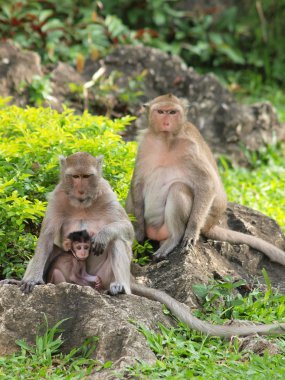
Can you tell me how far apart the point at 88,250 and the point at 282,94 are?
10174 millimetres

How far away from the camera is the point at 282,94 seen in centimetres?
1598

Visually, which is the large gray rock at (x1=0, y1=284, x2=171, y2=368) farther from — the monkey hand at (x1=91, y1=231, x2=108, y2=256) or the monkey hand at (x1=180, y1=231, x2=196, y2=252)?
the monkey hand at (x1=180, y1=231, x2=196, y2=252)

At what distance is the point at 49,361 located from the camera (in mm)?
5793

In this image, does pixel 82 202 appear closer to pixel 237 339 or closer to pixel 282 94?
pixel 237 339

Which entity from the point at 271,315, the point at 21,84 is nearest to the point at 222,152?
the point at 21,84

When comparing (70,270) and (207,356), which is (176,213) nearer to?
(70,270)

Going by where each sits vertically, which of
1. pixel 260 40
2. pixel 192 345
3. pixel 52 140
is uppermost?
pixel 260 40

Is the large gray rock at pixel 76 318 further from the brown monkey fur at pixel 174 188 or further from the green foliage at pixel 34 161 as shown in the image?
the brown monkey fur at pixel 174 188

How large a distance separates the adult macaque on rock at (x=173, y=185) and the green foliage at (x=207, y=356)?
1.29 meters

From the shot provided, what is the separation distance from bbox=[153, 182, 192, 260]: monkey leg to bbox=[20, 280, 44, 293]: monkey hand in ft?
6.31

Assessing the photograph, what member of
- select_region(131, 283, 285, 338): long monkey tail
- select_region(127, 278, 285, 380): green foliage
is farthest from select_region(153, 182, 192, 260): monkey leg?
select_region(131, 283, 285, 338): long monkey tail

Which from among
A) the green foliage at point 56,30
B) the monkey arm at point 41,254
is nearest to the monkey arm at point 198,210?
the monkey arm at point 41,254

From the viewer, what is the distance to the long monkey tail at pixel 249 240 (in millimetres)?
8188

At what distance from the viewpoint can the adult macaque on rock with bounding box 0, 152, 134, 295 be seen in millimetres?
6422
